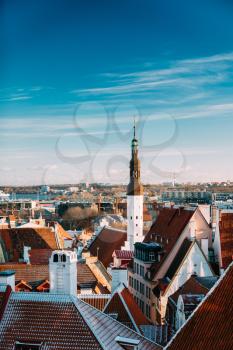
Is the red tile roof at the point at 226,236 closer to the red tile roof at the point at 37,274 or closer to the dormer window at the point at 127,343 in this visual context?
the red tile roof at the point at 37,274

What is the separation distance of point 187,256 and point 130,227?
1504 cm

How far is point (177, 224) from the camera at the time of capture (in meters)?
27.4

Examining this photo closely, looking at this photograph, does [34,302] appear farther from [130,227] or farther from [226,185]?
[226,185]

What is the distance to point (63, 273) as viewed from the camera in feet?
41.8

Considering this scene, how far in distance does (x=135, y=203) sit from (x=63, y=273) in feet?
88.1

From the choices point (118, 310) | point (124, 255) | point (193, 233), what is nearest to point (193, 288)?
point (118, 310)

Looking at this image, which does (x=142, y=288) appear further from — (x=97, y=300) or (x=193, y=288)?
(x=97, y=300)

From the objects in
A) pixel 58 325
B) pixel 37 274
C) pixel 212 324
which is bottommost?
pixel 37 274

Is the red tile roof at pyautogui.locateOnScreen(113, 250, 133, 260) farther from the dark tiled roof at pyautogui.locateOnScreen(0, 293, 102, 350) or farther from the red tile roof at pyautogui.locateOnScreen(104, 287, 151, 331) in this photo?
the dark tiled roof at pyautogui.locateOnScreen(0, 293, 102, 350)

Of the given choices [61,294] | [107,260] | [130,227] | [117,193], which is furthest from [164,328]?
[117,193]

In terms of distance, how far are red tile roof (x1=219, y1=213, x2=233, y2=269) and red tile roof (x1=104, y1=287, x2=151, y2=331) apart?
27.6 ft

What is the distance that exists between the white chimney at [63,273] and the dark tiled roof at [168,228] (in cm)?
1364

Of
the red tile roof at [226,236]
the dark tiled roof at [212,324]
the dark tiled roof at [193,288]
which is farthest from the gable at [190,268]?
the dark tiled roof at [212,324]

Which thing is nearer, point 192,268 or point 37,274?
point 37,274
